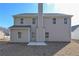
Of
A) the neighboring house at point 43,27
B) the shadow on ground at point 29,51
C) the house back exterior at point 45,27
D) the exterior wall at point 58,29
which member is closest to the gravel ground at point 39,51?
the shadow on ground at point 29,51

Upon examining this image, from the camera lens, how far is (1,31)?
43.5 feet

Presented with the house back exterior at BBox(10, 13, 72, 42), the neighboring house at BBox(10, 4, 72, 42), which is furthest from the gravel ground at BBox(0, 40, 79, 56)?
the house back exterior at BBox(10, 13, 72, 42)

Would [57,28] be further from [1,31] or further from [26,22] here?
[1,31]

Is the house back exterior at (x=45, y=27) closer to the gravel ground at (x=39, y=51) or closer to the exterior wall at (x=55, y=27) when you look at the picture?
the exterior wall at (x=55, y=27)

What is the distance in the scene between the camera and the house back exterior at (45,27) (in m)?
12.7

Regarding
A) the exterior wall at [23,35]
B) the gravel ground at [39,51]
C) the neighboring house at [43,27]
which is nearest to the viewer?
the gravel ground at [39,51]

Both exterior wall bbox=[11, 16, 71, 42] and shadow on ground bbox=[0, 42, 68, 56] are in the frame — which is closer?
shadow on ground bbox=[0, 42, 68, 56]

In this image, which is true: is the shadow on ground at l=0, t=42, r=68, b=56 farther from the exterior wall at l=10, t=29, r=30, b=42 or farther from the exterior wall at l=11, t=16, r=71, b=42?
the exterior wall at l=11, t=16, r=71, b=42

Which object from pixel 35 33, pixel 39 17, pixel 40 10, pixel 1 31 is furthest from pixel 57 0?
pixel 1 31

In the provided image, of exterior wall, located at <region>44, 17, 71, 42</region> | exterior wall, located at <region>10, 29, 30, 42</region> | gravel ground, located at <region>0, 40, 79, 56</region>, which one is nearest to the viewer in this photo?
gravel ground, located at <region>0, 40, 79, 56</region>

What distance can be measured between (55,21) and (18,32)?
119 inches

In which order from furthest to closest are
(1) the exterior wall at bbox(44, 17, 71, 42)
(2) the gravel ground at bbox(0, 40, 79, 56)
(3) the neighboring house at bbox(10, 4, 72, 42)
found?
(1) the exterior wall at bbox(44, 17, 71, 42) → (3) the neighboring house at bbox(10, 4, 72, 42) → (2) the gravel ground at bbox(0, 40, 79, 56)

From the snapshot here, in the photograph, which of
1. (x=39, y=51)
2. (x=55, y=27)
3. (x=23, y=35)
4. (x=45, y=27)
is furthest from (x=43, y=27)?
(x=39, y=51)

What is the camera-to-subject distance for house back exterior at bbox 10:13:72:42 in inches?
501
